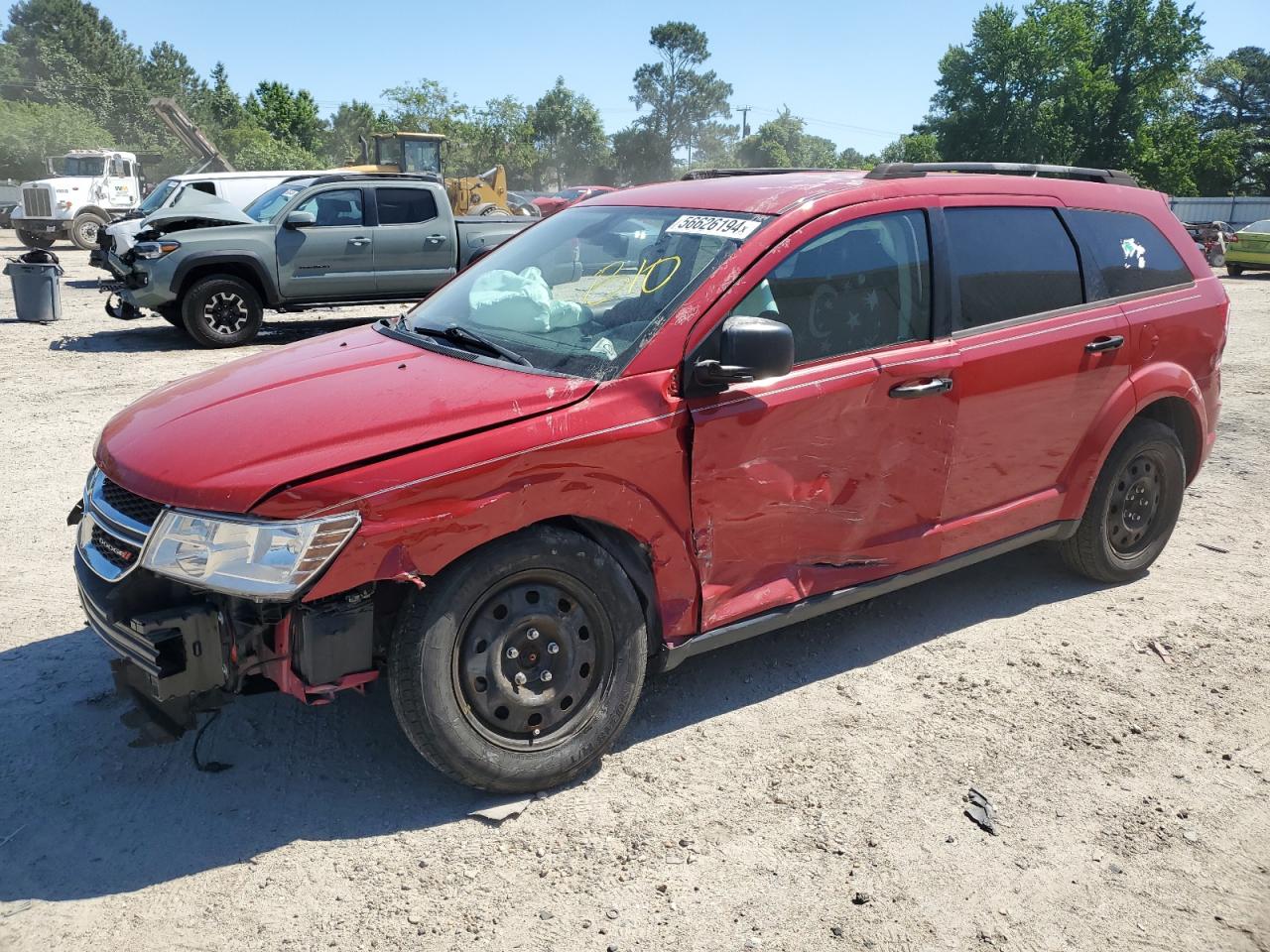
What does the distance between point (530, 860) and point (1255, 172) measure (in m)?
66.4

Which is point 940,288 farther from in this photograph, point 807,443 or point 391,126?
point 391,126

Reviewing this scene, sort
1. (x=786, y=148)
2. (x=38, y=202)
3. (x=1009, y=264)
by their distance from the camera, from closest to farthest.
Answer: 1. (x=1009, y=264)
2. (x=38, y=202)
3. (x=786, y=148)

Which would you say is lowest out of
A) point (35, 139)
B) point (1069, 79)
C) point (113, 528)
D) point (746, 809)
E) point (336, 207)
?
point (746, 809)

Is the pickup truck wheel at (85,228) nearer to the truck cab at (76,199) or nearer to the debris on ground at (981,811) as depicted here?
the truck cab at (76,199)

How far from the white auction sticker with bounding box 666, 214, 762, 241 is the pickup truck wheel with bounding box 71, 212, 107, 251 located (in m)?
25.9

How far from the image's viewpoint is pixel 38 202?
25.1 metres

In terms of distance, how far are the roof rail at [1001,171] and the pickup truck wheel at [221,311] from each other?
31.0 ft

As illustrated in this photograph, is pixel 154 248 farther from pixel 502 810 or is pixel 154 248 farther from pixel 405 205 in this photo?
pixel 502 810

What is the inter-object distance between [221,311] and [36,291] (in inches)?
129

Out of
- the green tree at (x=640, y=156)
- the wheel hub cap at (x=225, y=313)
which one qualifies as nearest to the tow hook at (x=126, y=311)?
the wheel hub cap at (x=225, y=313)

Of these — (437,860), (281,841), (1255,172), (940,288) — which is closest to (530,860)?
(437,860)

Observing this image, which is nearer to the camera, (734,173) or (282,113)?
(734,173)

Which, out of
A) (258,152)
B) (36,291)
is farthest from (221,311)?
(258,152)

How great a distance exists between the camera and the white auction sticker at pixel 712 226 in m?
3.55
